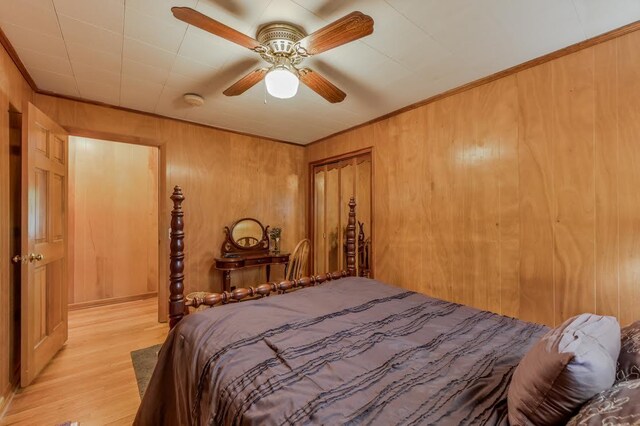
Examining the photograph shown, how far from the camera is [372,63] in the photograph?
2092mm

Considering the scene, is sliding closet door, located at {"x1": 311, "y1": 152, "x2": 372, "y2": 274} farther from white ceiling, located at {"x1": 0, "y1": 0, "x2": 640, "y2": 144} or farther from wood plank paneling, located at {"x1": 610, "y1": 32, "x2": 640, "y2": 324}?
wood plank paneling, located at {"x1": 610, "y1": 32, "x2": 640, "y2": 324}

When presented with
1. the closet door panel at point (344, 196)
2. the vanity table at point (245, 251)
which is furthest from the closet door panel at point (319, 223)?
the vanity table at point (245, 251)

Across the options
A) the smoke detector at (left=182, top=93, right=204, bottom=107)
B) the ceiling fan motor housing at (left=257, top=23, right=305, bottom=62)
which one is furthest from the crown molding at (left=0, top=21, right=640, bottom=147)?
the ceiling fan motor housing at (left=257, top=23, right=305, bottom=62)

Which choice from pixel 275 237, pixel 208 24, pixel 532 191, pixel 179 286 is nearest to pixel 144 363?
pixel 179 286

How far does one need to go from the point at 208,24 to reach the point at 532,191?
2.42 meters

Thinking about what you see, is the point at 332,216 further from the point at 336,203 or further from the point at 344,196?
the point at 344,196

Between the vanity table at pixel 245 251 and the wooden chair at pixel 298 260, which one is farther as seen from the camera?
the vanity table at pixel 245 251

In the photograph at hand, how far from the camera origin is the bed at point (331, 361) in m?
0.83

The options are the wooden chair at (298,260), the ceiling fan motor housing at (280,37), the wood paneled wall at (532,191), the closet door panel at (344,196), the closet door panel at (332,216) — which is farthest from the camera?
the closet door panel at (332,216)

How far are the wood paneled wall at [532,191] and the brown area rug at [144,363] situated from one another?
246cm

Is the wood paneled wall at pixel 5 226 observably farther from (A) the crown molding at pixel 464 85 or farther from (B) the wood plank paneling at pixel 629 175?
(B) the wood plank paneling at pixel 629 175

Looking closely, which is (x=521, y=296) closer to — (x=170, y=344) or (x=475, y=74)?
(x=475, y=74)

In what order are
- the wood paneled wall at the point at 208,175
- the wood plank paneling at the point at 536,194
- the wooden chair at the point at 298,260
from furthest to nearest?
the wooden chair at the point at 298,260 < the wood paneled wall at the point at 208,175 < the wood plank paneling at the point at 536,194

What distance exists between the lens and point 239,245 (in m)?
3.74
